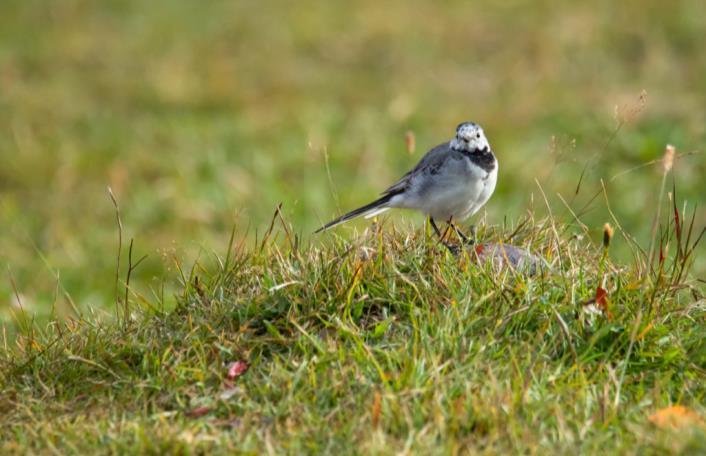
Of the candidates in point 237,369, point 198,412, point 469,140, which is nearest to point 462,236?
point 469,140

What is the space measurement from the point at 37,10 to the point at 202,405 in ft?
33.8

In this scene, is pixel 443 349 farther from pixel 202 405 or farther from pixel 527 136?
pixel 527 136

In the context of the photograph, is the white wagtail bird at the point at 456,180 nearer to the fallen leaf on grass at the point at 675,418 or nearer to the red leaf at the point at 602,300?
the red leaf at the point at 602,300

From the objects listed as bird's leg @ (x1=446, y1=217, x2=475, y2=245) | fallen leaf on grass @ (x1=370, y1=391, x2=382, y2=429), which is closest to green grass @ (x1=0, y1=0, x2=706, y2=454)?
fallen leaf on grass @ (x1=370, y1=391, x2=382, y2=429)

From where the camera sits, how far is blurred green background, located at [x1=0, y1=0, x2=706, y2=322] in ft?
29.0

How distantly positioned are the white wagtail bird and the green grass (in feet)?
0.58

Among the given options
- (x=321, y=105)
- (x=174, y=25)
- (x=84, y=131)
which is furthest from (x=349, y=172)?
(x=174, y=25)

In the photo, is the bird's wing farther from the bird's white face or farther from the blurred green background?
the blurred green background

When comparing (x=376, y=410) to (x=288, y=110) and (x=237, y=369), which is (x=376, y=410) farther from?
(x=288, y=110)

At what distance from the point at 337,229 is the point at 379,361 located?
5.99ft

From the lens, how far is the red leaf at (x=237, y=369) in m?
3.97

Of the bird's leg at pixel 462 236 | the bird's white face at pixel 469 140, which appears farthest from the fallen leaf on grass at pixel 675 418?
the bird's white face at pixel 469 140

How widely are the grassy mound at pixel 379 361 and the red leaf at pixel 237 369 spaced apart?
0.4 inches

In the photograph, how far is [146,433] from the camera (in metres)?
3.57
